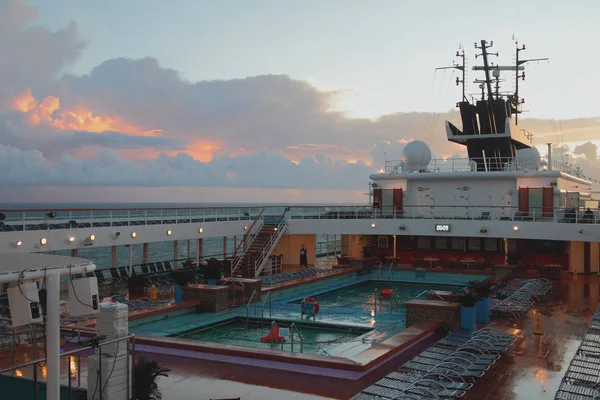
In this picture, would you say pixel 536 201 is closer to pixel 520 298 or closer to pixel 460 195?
pixel 460 195

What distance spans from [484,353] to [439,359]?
1061 millimetres

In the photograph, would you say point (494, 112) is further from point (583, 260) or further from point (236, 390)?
point (236, 390)

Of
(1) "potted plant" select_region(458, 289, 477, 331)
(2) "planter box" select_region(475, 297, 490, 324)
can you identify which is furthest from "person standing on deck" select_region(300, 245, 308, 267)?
(1) "potted plant" select_region(458, 289, 477, 331)

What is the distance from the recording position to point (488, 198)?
2702 cm

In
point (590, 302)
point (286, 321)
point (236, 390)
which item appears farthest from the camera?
point (590, 302)

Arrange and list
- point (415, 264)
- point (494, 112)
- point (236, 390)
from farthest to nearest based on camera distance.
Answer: point (494, 112), point (415, 264), point (236, 390)

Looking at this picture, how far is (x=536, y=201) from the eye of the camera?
25703 millimetres

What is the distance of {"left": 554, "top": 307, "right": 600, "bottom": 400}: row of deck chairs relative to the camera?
7574 mm

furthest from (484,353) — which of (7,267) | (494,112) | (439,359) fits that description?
(494,112)

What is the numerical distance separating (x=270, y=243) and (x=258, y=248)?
2.11ft

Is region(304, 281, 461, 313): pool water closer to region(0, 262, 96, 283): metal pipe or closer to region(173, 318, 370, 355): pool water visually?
region(173, 318, 370, 355): pool water

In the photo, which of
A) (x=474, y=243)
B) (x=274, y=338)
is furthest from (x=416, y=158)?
(x=274, y=338)

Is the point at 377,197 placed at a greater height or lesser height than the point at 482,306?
greater

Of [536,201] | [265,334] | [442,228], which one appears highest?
[536,201]
